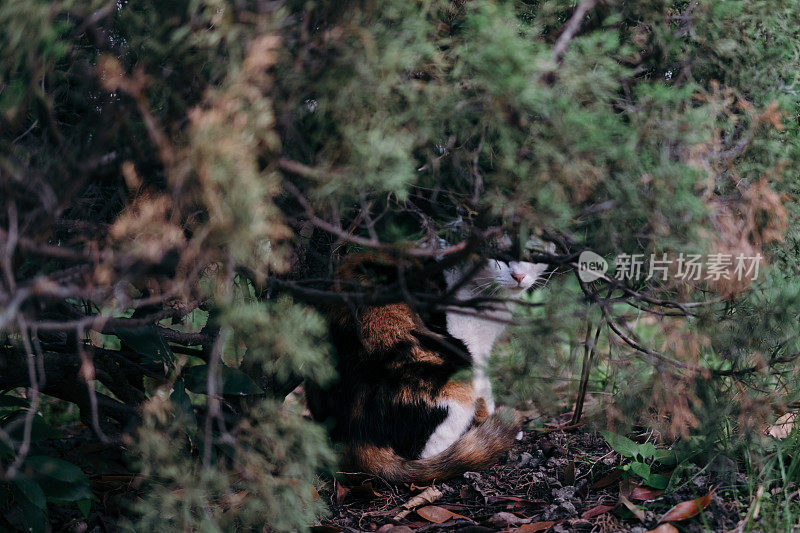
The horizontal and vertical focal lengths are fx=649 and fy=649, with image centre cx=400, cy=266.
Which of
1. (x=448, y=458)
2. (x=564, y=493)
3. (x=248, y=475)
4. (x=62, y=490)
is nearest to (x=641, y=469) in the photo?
(x=564, y=493)

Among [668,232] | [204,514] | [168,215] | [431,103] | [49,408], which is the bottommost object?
[49,408]

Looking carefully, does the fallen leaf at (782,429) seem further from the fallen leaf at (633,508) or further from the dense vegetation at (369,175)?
the fallen leaf at (633,508)

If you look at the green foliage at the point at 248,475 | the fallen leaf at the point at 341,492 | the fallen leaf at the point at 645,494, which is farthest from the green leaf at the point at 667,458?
the green foliage at the point at 248,475

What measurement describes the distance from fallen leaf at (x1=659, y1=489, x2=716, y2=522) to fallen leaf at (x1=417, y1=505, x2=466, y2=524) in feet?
2.13

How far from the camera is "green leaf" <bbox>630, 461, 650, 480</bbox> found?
6.75 feet

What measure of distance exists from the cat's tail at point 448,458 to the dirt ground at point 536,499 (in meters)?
0.04

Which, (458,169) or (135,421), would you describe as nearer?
(458,169)

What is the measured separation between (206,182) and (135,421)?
1223mm

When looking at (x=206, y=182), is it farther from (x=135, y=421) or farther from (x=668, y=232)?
(x=135, y=421)

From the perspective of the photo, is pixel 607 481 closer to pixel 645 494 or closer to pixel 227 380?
pixel 645 494

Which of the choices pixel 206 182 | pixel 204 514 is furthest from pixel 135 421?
pixel 206 182

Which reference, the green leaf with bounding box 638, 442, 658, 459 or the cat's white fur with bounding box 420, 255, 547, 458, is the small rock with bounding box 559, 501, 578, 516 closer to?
the green leaf with bounding box 638, 442, 658, 459

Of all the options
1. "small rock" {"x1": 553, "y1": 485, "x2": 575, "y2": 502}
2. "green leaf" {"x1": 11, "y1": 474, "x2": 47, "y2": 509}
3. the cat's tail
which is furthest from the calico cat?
"green leaf" {"x1": 11, "y1": 474, "x2": 47, "y2": 509}

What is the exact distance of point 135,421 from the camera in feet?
6.45
